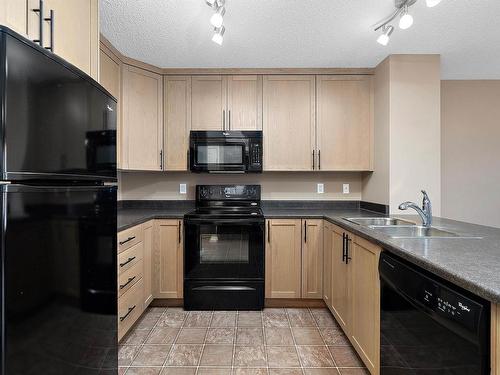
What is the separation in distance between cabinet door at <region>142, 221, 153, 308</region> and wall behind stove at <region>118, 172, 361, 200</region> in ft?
2.28

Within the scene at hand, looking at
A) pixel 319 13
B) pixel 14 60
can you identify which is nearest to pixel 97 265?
pixel 14 60

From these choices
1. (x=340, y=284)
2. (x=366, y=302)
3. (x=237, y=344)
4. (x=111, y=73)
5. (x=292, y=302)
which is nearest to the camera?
(x=366, y=302)

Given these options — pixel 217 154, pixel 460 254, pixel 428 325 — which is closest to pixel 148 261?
pixel 217 154

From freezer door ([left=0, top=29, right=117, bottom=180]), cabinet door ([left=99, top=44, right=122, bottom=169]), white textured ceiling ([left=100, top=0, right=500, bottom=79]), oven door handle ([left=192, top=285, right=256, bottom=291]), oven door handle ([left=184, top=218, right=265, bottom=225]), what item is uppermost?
white textured ceiling ([left=100, top=0, right=500, bottom=79])

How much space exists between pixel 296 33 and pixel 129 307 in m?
2.48

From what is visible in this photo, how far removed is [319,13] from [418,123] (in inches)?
53.2

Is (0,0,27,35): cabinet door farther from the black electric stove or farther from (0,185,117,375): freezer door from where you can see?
the black electric stove

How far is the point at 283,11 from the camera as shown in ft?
6.18

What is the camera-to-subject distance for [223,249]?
255 centimetres

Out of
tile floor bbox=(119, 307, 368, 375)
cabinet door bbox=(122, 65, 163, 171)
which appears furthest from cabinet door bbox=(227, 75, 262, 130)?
tile floor bbox=(119, 307, 368, 375)

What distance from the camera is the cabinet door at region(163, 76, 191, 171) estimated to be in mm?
2842

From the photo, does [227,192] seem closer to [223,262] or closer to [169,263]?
[223,262]

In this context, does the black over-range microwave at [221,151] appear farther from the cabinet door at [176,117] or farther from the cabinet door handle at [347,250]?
the cabinet door handle at [347,250]

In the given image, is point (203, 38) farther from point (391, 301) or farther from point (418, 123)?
point (391, 301)
